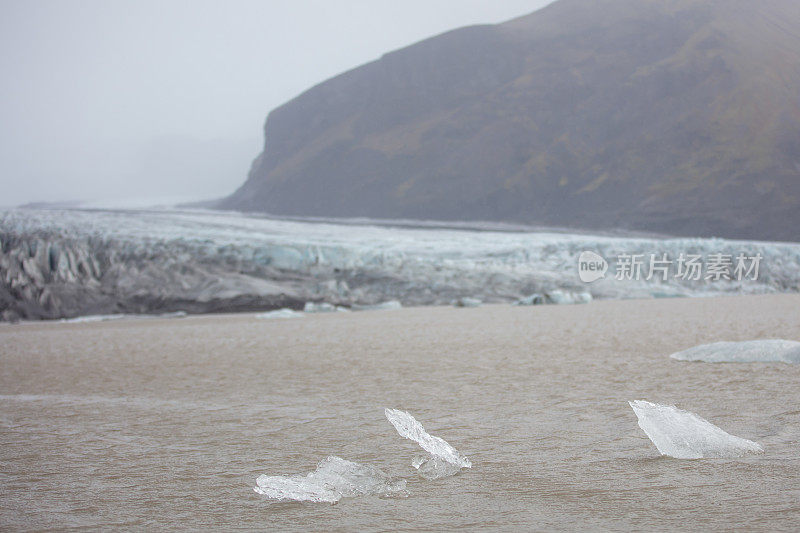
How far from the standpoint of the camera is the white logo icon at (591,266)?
886 centimetres

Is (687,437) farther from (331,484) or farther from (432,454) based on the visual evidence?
(331,484)

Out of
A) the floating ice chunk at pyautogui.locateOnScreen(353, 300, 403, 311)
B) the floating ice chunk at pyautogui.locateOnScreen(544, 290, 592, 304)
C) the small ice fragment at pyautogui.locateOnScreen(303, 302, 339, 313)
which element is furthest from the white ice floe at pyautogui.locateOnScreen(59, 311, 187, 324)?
the floating ice chunk at pyautogui.locateOnScreen(544, 290, 592, 304)

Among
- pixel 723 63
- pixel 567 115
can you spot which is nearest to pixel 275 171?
pixel 567 115

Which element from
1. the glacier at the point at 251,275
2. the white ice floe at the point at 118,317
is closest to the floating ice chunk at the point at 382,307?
the glacier at the point at 251,275

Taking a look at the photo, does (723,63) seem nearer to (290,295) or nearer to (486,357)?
(290,295)

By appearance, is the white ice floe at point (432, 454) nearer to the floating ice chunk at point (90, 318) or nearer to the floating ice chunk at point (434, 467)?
the floating ice chunk at point (434, 467)

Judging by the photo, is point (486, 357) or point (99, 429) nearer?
point (99, 429)

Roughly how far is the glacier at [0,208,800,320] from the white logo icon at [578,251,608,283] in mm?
104

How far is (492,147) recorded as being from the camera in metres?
29.5

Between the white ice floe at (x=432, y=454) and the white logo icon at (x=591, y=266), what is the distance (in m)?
7.66

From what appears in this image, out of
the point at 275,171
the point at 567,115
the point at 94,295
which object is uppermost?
the point at 567,115

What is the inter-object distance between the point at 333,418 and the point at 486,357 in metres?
1.24

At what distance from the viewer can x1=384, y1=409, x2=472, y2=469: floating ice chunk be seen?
120cm

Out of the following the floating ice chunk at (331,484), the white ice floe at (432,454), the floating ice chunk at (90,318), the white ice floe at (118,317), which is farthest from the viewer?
the white ice floe at (118,317)
